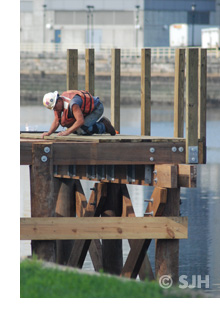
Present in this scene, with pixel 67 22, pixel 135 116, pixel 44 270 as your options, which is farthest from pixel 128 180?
pixel 67 22

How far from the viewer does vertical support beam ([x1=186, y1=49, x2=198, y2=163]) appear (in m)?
14.0

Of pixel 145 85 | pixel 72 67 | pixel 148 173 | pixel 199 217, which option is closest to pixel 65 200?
pixel 72 67

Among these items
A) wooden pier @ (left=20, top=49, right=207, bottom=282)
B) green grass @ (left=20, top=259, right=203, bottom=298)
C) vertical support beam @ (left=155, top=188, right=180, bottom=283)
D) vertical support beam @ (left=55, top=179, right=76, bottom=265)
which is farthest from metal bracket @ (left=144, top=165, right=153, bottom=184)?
green grass @ (left=20, top=259, right=203, bottom=298)

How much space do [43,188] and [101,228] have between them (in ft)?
3.60

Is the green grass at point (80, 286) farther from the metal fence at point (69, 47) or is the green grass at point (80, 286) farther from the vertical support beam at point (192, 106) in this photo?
the metal fence at point (69, 47)

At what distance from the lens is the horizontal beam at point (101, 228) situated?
12805 mm

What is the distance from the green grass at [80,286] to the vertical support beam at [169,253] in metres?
3.19

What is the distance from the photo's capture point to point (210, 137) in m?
62.5

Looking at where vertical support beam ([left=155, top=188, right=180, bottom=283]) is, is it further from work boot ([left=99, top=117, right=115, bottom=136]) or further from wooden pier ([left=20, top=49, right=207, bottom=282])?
work boot ([left=99, top=117, right=115, bottom=136])

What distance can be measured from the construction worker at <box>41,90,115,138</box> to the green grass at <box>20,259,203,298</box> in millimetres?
4069

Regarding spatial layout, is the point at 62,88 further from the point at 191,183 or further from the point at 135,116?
the point at 191,183

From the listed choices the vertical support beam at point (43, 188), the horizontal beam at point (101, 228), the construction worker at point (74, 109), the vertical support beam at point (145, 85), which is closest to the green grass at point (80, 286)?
the horizontal beam at point (101, 228)

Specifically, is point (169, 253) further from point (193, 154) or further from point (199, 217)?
point (199, 217)
